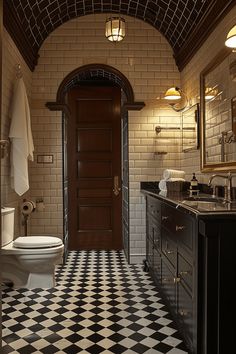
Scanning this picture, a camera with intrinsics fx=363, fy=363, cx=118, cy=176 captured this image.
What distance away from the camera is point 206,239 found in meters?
1.80

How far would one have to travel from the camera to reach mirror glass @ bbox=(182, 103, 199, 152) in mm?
3695

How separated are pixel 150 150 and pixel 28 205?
1.60m

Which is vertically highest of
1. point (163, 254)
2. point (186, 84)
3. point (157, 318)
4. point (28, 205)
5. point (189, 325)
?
point (186, 84)

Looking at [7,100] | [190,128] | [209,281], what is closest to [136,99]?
[190,128]

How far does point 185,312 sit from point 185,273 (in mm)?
236

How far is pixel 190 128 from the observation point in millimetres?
3955

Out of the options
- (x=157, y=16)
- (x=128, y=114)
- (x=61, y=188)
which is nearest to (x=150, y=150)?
(x=128, y=114)

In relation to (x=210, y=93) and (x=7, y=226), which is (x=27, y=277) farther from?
(x=210, y=93)

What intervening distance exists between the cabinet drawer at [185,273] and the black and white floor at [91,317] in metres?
0.43

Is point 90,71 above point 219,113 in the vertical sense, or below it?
above

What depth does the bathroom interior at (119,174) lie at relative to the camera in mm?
2254

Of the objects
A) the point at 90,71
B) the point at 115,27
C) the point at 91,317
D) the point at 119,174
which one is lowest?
the point at 91,317

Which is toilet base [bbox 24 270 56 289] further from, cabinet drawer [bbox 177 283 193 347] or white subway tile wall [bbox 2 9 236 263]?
cabinet drawer [bbox 177 283 193 347]

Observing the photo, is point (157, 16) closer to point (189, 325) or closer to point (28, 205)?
point (28, 205)
